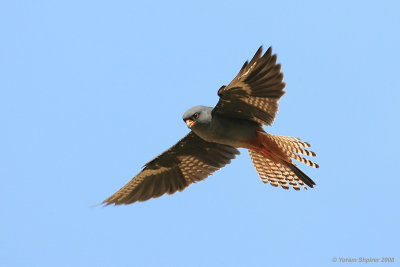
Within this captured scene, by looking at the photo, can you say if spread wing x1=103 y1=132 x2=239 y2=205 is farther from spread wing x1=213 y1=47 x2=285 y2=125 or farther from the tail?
spread wing x1=213 y1=47 x2=285 y2=125

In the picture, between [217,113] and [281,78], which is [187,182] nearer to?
[217,113]

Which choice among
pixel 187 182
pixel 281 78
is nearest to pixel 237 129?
pixel 281 78

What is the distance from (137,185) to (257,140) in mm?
2429

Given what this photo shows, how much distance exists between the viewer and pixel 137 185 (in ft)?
32.4

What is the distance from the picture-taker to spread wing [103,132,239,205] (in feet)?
32.0

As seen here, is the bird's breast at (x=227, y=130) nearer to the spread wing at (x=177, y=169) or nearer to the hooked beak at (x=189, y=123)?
the hooked beak at (x=189, y=123)

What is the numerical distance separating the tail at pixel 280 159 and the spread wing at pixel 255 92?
0.36 m

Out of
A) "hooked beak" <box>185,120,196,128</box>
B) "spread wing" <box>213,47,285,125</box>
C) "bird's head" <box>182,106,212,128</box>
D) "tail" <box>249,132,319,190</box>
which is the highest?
"spread wing" <box>213,47,285,125</box>

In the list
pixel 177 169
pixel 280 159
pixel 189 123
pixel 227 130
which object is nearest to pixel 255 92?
pixel 227 130

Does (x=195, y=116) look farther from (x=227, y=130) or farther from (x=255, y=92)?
(x=255, y=92)

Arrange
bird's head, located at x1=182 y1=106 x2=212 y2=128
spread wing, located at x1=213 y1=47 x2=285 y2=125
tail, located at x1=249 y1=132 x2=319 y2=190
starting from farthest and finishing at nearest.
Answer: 1. tail, located at x1=249 y1=132 x2=319 y2=190
2. bird's head, located at x1=182 y1=106 x2=212 y2=128
3. spread wing, located at x1=213 y1=47 x2=285 y2=125

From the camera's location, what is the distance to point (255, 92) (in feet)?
26.6

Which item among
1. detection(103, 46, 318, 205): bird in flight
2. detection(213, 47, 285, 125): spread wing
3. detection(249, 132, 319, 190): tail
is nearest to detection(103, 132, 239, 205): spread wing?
detection(103, 46, 318, 205): bird in flight

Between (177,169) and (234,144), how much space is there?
1573 mm
